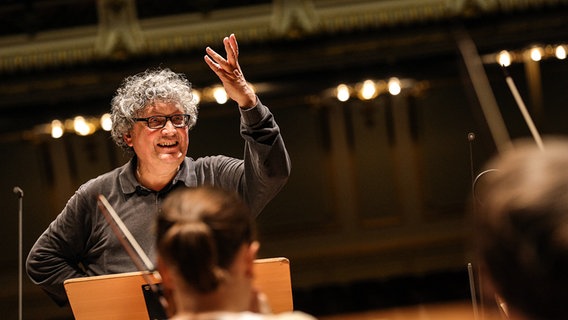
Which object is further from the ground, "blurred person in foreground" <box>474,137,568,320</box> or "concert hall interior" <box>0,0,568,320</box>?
"concert hall interior" <box>0,0,568,320</box>

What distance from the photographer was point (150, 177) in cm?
246

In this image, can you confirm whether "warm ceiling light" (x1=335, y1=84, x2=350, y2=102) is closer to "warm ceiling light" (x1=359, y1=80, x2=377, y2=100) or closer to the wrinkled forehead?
"warm ceiling light" (x1=359, y1=80, x2=377, y2=100)

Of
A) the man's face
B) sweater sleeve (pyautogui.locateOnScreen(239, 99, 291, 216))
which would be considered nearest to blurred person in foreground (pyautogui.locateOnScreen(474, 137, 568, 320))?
sweater sleeve (pyautogui.locateOnScreen(239, 99, 291, 216))

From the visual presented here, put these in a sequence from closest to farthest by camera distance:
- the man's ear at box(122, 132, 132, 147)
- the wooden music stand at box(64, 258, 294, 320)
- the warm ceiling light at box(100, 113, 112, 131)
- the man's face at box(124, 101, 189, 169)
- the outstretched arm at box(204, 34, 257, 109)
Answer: the wooden music stand at box(64, 258, 294, 320) < the outstretched arm at box(204, 34, 257, 109) < the man's face at box(124, 101, 189, 169) < the man's ear at box(122, 132, 132, 147) < the warm ceiling light at box(100, 113, 112, 131)

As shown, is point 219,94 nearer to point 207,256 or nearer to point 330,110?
point 330,110

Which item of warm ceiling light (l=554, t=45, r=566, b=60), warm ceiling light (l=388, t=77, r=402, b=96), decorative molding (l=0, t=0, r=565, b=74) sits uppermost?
decorative molding (l=0, t=0, r=565, b=74)

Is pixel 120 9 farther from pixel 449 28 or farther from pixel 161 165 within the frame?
pixel 161 165

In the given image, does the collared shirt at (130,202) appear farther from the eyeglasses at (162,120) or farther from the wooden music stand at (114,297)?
the wooden music stand at (114,297)

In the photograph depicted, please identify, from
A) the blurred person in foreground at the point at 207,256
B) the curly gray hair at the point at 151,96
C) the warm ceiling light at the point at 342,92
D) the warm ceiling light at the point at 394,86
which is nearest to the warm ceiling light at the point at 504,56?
the warm ceiling light at the point at 394,86

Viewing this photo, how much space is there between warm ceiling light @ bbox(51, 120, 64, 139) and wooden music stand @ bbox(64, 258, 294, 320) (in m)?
4.64

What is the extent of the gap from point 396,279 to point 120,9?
125 inches

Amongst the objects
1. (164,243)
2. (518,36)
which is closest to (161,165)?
(164,243)

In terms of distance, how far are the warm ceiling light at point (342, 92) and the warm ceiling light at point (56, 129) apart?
231 cm

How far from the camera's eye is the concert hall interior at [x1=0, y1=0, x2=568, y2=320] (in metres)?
6.38
